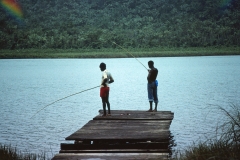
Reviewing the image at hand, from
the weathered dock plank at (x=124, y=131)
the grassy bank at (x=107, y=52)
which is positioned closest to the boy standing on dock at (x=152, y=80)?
the weathered dock plank at (x=124, y=131)

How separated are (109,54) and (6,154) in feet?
210

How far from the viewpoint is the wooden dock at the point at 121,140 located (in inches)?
311

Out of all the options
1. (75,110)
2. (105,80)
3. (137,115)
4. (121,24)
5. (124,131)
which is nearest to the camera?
(124,131)

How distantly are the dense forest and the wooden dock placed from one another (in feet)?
209

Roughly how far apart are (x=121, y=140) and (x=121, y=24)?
86.4 metres

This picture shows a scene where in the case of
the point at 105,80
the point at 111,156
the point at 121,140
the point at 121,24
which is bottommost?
the point at 111,156

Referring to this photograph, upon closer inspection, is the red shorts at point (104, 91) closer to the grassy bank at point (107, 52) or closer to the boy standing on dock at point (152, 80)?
the boy standing on dock at point (152, 80)

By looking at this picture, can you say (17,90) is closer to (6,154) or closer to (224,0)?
(6,154)

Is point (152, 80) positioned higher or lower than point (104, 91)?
higher

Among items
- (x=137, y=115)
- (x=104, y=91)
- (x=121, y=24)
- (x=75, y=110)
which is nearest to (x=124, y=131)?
(x=104, y=91)

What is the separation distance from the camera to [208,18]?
94.8 m

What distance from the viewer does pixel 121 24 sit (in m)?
94.7

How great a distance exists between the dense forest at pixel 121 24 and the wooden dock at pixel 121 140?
63665mm

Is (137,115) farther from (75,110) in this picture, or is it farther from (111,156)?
(75,110)
